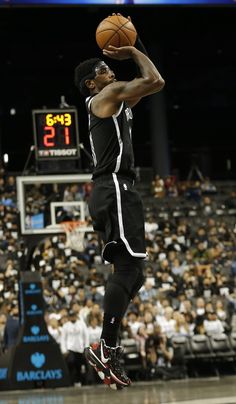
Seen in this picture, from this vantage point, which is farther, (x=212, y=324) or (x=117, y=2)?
(x=117, y=2)

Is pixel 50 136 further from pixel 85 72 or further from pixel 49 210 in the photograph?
pixel 85 72

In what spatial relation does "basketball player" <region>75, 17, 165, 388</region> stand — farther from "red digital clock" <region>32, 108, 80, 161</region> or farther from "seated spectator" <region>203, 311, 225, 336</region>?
"seated spectator" <region>203, 311, 225, 336</region>

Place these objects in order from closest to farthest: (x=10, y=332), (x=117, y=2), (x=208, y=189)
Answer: (x=10, y=332) < (x=117, y=2) < (x=208, y=189)

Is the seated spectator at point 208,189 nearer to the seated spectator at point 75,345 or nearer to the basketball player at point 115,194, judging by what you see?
the seated spectator at point 75,345

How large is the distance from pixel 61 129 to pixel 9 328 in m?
3.55

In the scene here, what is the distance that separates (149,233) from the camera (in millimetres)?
21000

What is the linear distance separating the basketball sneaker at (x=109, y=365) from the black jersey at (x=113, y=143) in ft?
4.08

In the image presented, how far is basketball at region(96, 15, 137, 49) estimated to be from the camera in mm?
6309

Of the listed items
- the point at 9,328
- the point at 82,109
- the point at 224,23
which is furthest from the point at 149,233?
the point at 82,109

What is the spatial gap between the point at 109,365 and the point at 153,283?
39.1 feet

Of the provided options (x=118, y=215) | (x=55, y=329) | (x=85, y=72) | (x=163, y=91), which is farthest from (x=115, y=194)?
(x=163, y=91)

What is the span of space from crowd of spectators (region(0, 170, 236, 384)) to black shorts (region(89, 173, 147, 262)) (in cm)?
863

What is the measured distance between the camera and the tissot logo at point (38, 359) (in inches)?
531

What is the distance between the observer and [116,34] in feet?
20.7
